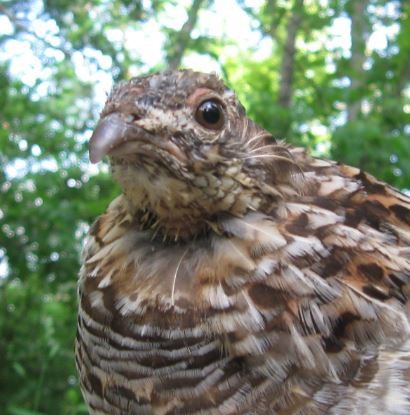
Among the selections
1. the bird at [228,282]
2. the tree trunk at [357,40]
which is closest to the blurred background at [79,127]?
the tree trunk at [357,40]

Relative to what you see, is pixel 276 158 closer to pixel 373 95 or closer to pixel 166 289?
pixel 166 289

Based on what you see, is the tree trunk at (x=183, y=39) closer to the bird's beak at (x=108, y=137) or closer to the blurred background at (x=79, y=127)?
the blurred background at (x=79, y=127)

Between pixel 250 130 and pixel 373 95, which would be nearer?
pixel 250 130

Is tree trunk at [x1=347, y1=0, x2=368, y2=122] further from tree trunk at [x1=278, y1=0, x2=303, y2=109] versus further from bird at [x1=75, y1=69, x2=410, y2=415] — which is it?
bird at [x1=75, y1=69, x2=410, y2=415]

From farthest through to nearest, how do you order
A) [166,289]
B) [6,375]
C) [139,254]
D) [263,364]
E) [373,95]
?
[6,375]
[373,95]
[139,254]
[166,289]
[263,364]

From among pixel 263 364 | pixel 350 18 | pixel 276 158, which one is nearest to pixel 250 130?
pixel 276 158

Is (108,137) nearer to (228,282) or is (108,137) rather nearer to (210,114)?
(210,114)

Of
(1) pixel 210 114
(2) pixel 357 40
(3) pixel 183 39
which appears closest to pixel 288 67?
(2) pixel 357 40

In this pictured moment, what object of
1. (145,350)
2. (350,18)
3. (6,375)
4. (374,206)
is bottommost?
(6,375)
